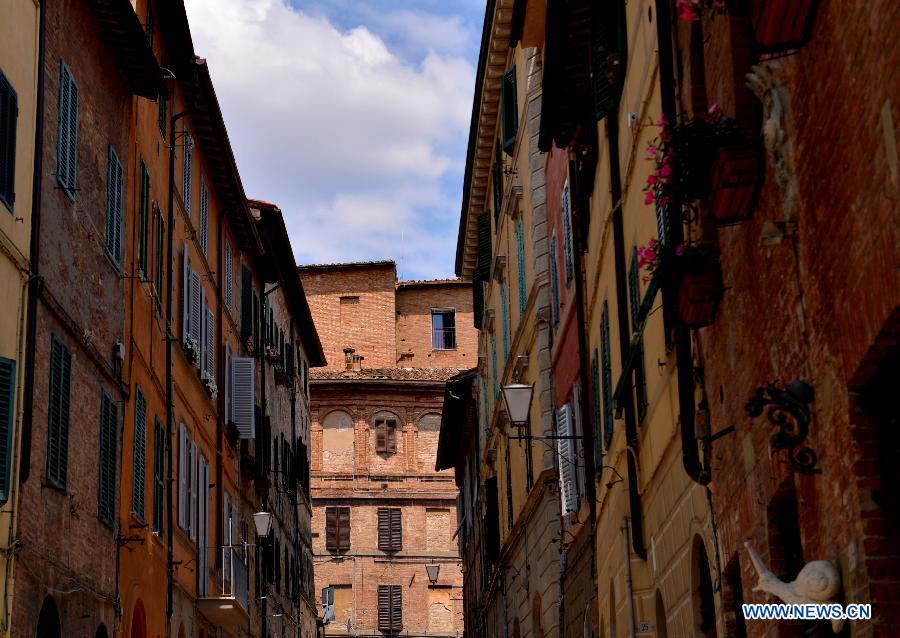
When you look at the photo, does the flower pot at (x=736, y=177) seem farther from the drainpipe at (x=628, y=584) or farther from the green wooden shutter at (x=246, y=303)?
the green wooden shutter at (x=246, y=303)

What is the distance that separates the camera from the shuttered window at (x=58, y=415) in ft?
47.5

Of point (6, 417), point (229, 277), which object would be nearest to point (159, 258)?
point (6, 417)

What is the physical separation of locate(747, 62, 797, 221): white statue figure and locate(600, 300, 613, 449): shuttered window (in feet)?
26.9

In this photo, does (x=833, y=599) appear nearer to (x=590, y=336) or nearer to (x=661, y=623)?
(x=661, y=623)

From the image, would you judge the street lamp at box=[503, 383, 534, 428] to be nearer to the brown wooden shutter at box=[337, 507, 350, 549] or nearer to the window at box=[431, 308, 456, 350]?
the brown wooden shutter at box=[337, 507, 350, 549]

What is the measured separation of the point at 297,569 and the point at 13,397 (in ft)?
101

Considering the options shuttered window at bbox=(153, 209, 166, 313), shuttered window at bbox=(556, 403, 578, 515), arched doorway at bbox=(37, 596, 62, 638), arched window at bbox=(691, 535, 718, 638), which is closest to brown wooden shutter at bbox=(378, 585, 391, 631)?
shuttered window at bbox=(556, 403, 578, 515)

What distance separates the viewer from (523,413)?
1819 centimetres

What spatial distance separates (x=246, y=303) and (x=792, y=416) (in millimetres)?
25516

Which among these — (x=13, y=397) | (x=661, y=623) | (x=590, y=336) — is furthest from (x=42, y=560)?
(x=590, y=336)

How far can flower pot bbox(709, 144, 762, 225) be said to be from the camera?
8.11 m

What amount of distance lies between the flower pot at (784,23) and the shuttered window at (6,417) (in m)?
7.81

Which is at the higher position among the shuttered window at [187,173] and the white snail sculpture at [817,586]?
the shuttered window at [187,173]

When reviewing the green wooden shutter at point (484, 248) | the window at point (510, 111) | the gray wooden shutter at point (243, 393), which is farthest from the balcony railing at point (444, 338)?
the window at point (510, 111)
